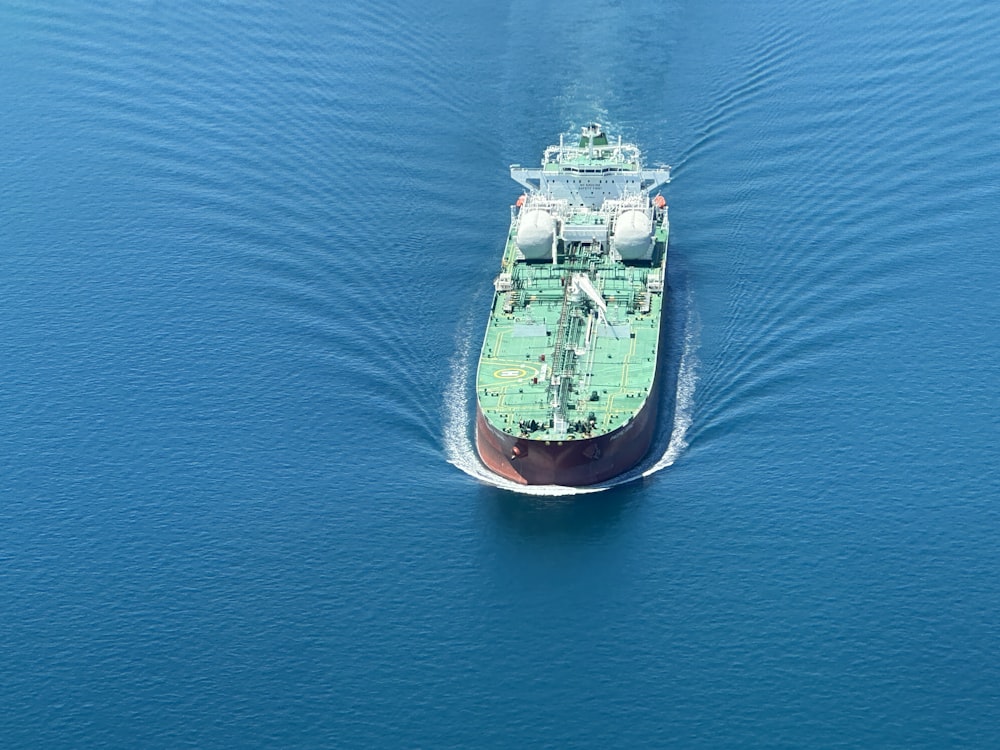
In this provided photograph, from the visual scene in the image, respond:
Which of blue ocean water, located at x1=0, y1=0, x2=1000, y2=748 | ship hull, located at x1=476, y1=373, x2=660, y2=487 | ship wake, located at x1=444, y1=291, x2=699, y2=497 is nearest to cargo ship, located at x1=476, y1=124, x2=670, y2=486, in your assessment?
ship hull, located at x1=476, y1=373, x2=660, y2=487

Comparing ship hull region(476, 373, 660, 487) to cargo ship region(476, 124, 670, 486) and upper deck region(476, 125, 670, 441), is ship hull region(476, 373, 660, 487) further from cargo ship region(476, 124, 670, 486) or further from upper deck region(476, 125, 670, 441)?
upper deck region(476, 125, 670, 441)

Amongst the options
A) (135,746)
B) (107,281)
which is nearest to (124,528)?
(135,746)

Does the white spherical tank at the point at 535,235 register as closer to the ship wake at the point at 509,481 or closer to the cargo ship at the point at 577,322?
the cargo ship at the point at 577,322

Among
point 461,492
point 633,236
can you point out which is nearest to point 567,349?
point 633,236

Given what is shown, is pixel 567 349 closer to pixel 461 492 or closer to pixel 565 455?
pixel 565 455

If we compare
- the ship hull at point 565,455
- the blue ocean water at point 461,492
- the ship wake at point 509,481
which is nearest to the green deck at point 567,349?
the ship hull at point 565,455
